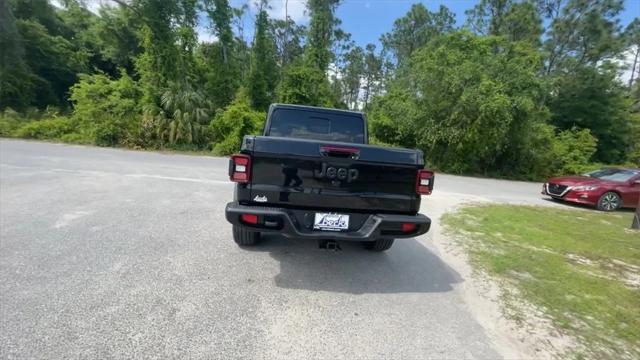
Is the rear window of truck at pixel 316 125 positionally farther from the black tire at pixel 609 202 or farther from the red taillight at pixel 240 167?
the black tire at pixel 609 202

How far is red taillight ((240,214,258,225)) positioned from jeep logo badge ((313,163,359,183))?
692 mm

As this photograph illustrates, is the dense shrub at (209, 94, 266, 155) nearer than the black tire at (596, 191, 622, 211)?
No

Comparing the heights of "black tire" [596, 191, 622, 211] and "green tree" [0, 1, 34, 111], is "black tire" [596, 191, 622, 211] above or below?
below

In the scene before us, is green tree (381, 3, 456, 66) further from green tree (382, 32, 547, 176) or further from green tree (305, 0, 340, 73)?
green tree (382, 32, 547, 176)

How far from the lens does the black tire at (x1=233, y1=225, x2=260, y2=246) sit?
3.87m

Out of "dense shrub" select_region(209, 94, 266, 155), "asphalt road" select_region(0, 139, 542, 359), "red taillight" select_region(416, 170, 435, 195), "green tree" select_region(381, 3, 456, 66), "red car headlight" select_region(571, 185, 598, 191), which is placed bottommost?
"asphalt road" select_region(0, 139, 542, 359)

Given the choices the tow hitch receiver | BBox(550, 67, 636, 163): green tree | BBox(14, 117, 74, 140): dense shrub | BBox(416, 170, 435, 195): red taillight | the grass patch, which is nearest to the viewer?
the grass patch

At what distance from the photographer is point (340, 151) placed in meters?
2.97

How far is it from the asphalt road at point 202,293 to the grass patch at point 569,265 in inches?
32.2

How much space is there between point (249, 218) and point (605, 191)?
10.9 metres

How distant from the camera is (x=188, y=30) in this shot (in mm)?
19281

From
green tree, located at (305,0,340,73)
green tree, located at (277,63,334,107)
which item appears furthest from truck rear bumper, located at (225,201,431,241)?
green tree, located at (305,0,340,73)

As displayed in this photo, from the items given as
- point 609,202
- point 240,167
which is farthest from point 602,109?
point 240,167

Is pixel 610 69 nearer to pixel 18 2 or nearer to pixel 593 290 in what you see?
pixel 593 290
